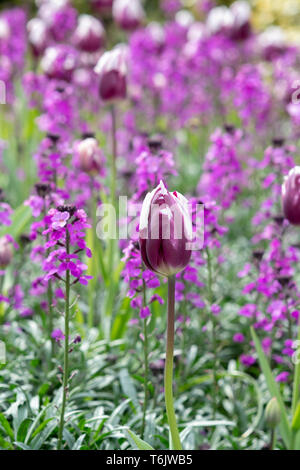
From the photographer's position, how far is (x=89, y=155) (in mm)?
2793

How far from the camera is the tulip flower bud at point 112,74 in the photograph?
2.97 m

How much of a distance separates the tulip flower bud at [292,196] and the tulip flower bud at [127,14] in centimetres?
320

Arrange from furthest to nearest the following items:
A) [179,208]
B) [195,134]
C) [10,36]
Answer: [195,134] < [10,36] < [179,208]

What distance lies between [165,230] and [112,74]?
1.70 metres

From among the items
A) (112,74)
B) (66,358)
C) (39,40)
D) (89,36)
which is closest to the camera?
(66,358)

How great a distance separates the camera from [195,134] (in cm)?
643

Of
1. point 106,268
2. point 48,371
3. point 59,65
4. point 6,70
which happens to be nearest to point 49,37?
point 6,70

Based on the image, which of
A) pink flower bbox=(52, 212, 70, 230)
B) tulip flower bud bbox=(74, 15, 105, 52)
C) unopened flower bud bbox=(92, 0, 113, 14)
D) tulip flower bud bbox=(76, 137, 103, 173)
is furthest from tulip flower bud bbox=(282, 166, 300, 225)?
unopened flower bud bbox=(92, 0, 113, 14)

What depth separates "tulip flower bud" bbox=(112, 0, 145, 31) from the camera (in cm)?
469

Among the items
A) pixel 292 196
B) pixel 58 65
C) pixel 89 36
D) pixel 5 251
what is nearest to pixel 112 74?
pixel 58 65

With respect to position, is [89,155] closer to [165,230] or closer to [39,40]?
[165,230]

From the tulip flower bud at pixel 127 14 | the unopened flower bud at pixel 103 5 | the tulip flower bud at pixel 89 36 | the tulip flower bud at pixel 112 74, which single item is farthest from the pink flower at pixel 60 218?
the unopened flower bud at pixel 103 5
